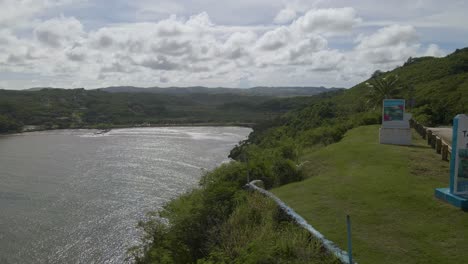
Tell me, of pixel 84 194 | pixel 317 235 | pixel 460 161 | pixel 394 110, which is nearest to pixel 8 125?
pixel 84 194

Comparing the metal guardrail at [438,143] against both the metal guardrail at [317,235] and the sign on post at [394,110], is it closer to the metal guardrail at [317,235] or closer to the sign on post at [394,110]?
the sign on post at [394,110]

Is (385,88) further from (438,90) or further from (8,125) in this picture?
(8,125)

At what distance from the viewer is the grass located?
31.5 feet

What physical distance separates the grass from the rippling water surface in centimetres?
1444

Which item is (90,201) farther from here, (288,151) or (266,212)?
(266,212)

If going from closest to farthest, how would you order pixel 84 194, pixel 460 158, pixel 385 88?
pixel 460 158 → pixel 385 88 → pixel 84 194

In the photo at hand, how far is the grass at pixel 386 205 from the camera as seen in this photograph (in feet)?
31.5

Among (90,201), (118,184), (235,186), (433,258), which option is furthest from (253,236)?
(118,184)

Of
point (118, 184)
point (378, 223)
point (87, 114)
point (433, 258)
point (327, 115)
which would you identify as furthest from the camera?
point (87, 114)

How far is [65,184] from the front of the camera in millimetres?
52406

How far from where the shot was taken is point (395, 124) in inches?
925

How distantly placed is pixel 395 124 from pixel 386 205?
39.3 feet

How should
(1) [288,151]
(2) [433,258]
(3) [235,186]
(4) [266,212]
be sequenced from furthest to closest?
(1) [288,151] < (3) [235,186] < (4) [266,212] < (2) [433,258]

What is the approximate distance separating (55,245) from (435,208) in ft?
99.3
